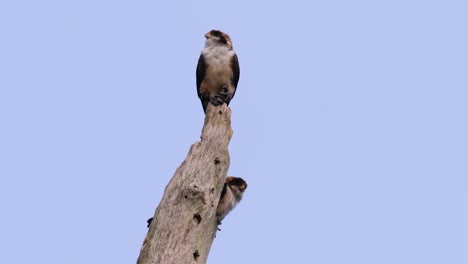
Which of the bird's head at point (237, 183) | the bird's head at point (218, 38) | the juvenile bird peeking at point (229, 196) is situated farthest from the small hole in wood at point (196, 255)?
the bird's head at point (218, 38)

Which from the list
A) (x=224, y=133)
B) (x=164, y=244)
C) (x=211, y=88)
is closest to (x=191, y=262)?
(x=164, y=244)

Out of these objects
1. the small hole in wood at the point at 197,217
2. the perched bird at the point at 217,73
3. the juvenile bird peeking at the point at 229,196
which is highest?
the perched bird at the point at 217,73

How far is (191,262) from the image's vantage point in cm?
671

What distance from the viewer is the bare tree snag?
6656mm

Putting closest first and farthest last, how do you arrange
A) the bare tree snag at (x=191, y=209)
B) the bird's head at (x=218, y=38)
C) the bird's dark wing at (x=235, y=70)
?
the bare tree snag at (x=191, y=209) < the bird's dark wing at (x=235, y=70) < the bird's head at (x=218, y=38)

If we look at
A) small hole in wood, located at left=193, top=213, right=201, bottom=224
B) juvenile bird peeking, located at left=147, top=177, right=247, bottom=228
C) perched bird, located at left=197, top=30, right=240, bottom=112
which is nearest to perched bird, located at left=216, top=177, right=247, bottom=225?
juvenile bird peeking, located at left=147, top=177, right=247, bottom=228

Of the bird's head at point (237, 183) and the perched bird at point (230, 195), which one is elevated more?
the bird's head at point (237, 183)

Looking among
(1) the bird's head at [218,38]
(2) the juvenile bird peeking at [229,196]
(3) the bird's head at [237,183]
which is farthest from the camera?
(1) the bird's head at [218,38]

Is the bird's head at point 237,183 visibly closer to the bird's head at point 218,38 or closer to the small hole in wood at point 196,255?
the small hole in wood at point 196,255

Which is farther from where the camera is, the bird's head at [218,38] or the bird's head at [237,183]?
the bird's head at [218,38]

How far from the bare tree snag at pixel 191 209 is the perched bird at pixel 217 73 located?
342 cm

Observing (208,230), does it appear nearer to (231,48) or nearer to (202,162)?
(202,162)

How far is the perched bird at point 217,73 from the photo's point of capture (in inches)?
439

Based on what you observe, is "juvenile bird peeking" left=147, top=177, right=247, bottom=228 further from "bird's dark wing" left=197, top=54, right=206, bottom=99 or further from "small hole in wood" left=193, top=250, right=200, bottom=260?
"bird's dark wing" left=197, top=54, right=206, bottom=99
